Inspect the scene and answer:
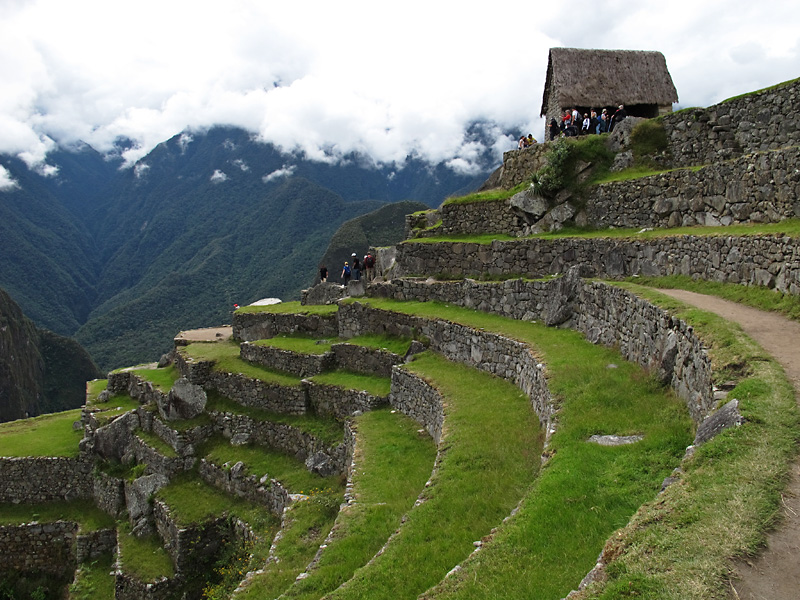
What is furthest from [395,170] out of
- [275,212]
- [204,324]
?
[204,324]

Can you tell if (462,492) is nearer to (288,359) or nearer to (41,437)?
(288,359)

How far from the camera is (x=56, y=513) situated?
20.4 m

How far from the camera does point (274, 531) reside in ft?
46.5

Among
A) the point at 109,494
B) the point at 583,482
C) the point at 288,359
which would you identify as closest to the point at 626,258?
the point at 583,482

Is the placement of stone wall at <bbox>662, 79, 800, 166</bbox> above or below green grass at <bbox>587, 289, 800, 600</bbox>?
above

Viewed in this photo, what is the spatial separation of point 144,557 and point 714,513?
16.4 m

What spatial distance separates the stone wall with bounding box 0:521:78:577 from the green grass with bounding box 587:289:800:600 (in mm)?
21028

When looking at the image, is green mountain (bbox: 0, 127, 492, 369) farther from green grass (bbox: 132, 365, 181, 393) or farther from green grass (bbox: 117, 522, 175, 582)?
green grass (bbox: 117, 522, 175, 582)

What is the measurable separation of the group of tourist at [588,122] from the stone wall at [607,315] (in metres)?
8.06

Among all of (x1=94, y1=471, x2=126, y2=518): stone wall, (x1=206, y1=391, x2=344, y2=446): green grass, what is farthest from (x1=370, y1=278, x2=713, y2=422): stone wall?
(x1=94, y1=471, x2=126, y2=518): stone wall

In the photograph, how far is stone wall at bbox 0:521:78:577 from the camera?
19.6 metres

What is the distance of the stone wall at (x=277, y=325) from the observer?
21.8m

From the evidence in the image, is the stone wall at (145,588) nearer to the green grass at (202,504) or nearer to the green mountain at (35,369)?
the green grass at (202,504)

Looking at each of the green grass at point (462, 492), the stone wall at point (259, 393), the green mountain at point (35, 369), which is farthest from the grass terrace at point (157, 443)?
the green mountain at point (35, 369)
